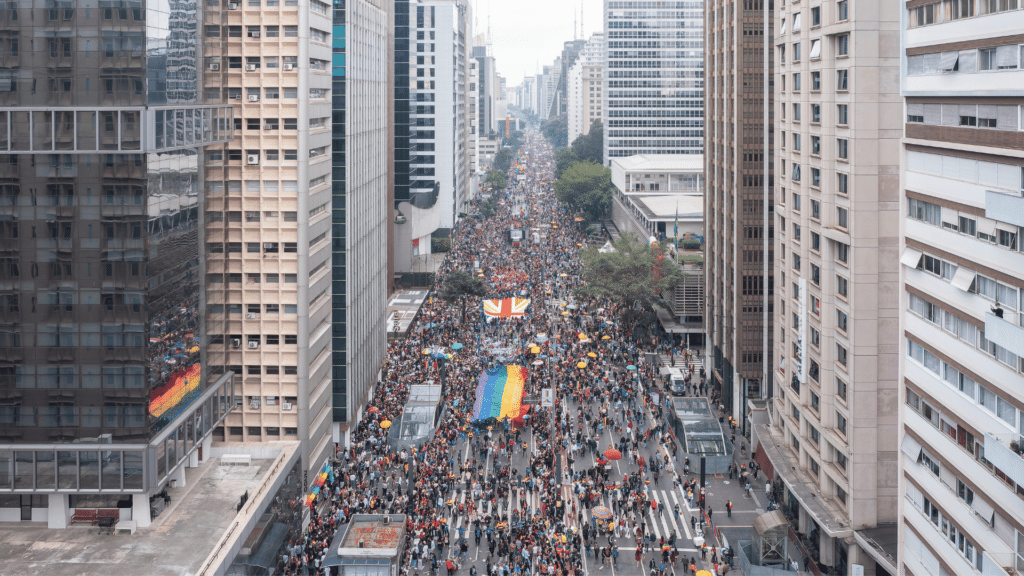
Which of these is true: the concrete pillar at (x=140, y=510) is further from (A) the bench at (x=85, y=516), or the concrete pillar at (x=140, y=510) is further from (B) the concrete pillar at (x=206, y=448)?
(B) the concrete pillar at (x=206, y=448)

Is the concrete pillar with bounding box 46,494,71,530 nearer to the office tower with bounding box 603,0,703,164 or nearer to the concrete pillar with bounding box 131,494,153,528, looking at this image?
the concrete pillar with bounding box 131,494,153,528

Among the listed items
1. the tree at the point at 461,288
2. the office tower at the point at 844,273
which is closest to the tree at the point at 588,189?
the tree at the point at 461,288

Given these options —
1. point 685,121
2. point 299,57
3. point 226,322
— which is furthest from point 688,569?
point 685,121

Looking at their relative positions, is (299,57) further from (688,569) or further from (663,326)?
(663,326)

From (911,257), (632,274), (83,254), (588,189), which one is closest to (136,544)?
(83,254)

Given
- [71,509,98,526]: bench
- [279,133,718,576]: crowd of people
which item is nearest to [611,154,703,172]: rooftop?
[279,133,718,576]: crowd of people
